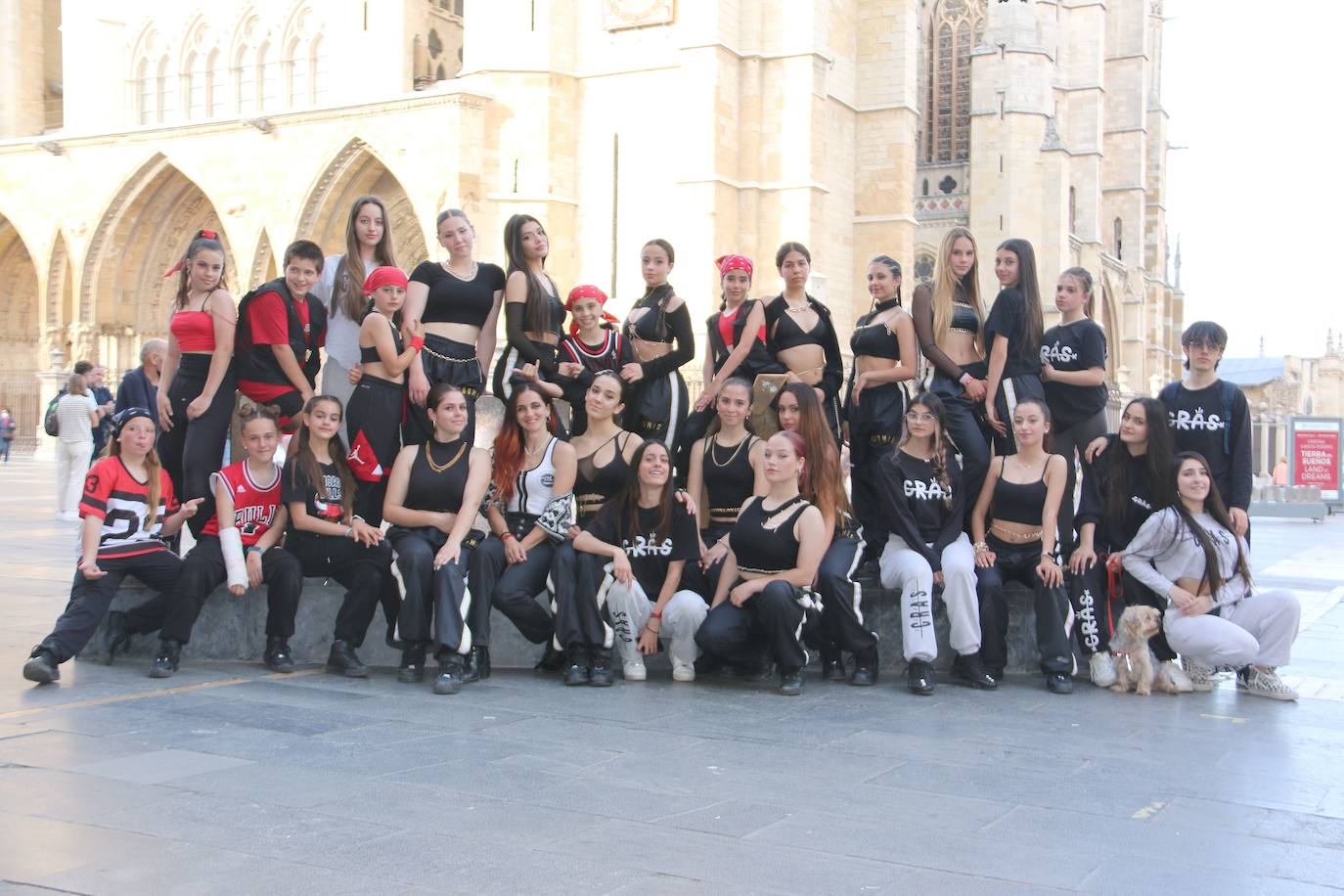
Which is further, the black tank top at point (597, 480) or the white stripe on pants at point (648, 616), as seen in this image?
the black tank top at point (597, 480)

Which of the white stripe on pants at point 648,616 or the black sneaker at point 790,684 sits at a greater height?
the white stripe on pants at point 648,616

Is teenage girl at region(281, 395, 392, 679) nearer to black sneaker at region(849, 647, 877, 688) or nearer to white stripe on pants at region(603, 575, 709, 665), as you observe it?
white stripe on pants at region(603, 575, 709, 665)

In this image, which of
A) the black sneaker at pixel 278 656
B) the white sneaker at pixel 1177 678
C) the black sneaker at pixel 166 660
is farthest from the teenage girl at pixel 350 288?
the white sneaker at pixel 1177 678

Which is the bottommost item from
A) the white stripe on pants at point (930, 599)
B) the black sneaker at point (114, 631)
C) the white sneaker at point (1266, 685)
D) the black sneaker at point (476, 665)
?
the white sneaker at point (1266, 685)

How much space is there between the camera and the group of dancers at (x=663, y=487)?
6242 millimetres

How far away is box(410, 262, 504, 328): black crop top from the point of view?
7.12 meters

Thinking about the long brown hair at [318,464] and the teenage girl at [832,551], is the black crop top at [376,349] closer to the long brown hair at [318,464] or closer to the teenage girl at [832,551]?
the long brown hair at [318,464]

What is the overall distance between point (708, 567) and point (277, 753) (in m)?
2.53

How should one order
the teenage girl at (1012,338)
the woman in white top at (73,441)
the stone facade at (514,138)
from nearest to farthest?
the teenage girl at (1012,338) < the woman in white top at (73,441) < the stone facade at (514,138)

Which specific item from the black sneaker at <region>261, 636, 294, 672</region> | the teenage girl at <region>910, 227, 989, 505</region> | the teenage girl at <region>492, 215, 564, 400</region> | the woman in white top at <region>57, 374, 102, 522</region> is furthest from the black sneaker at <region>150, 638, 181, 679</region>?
the woman in white top at <region>57, 374, 102, 522</region>

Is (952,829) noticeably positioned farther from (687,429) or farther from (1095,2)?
(1095,2)

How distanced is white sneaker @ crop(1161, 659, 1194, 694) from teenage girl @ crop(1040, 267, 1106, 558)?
93 cm

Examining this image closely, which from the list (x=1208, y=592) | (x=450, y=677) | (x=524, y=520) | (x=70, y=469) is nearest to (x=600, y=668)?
(x=450, y=677)

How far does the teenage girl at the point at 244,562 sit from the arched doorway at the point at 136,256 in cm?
2637
